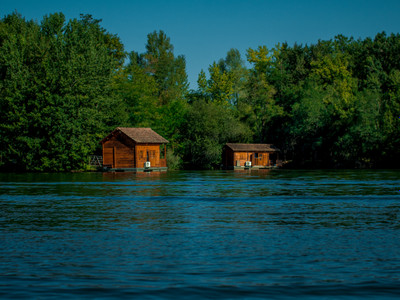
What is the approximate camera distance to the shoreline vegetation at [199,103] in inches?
2613

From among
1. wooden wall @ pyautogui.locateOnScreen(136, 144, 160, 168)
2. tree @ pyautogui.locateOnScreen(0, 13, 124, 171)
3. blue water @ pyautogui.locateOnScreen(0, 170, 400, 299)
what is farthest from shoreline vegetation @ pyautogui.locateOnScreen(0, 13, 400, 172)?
blue water @ pyautogui.locateOnScreen(0, 170, 400, 299)

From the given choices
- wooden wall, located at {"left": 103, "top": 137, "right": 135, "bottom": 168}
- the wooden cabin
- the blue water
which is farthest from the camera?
wooden wall, located at {"left": 103, "top": 137, "right": 135, "bottom": 168}

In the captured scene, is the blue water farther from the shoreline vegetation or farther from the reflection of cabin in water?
the reflection of cabin in water

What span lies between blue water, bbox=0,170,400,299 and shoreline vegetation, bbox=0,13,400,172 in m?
47.2

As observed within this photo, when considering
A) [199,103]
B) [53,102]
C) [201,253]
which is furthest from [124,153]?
[201,253]

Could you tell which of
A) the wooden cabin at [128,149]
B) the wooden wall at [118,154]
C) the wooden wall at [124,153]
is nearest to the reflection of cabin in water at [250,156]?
the wooden cabin at [128,149]

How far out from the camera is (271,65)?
9956 centimetres

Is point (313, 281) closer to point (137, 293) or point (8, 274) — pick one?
point (137, 293)

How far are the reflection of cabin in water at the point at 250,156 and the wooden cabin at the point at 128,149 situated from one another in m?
13.6

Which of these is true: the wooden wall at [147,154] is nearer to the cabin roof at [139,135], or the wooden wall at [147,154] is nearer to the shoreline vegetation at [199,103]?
the cabin roof at [139,135]

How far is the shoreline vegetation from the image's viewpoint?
6638 centimetres

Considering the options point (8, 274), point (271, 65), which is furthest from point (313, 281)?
point (271, 65)

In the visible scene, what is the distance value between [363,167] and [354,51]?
35537 mm

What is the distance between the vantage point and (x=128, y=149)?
72750 mm
